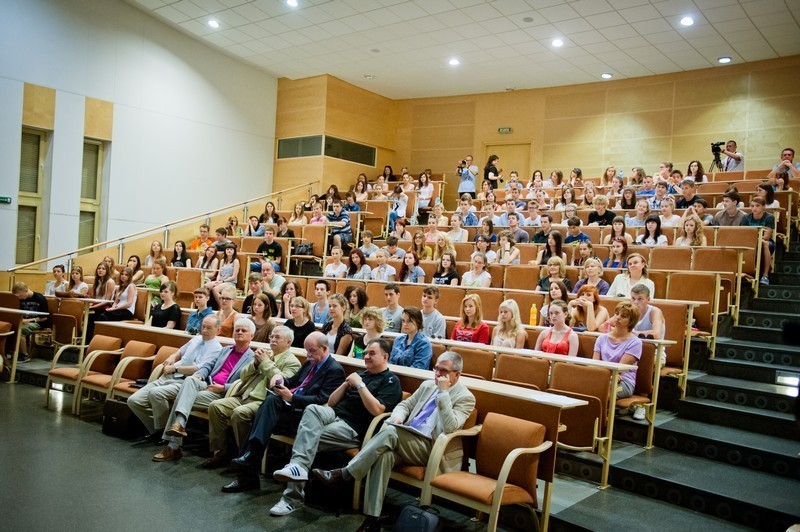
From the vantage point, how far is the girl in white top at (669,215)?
6.67 m

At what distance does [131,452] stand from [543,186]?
7917 mm

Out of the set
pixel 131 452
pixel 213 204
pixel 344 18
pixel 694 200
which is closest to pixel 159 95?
pixel 213 204

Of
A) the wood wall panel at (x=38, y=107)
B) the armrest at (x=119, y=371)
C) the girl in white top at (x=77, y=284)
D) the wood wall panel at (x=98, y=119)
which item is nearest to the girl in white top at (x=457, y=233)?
the armrest at (x=119, y=371)

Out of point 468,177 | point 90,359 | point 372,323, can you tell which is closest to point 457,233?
point 468,177

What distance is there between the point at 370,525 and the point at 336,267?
4.61 meters

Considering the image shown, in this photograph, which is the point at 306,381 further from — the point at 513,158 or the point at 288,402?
the point at 513,158

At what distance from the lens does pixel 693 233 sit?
19.2 ft

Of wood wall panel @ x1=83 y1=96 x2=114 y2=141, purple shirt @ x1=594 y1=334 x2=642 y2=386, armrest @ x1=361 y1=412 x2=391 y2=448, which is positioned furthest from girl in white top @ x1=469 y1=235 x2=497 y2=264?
wood wall panel @ x1=83 y1=96 x2=114 y2=141

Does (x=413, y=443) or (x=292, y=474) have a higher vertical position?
(x=413, y=443)

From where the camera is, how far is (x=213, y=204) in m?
11.1

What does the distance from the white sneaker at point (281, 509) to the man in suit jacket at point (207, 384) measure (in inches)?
43.5

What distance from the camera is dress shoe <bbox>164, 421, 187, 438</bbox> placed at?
3.99 meters

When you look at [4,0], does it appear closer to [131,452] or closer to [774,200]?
[131,452]

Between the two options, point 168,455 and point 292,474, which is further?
point 168,455
